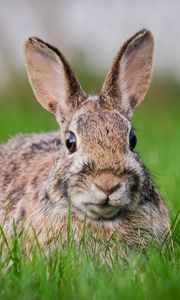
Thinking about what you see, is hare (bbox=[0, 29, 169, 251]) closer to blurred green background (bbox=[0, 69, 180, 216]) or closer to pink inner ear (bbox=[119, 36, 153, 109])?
A: pink inner ear (bbox=[119, 36, 153, 109])

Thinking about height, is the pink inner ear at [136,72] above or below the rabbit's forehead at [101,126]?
above

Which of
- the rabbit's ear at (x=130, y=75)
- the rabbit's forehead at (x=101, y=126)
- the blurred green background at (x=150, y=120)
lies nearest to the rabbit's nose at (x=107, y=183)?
the rabbit's forehead at (x=101, y=126)

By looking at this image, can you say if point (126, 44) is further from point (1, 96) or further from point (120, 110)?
point (1, 96)

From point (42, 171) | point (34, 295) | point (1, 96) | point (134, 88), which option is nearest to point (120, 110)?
point (134, 88)

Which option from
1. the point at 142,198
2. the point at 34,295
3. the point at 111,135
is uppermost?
the point at 111,135

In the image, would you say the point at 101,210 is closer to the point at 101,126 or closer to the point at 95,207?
the point at 95,207

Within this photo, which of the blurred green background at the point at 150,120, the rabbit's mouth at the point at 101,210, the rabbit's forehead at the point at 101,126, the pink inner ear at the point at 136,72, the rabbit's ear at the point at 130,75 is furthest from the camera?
the blurred green background at the point at 150,120

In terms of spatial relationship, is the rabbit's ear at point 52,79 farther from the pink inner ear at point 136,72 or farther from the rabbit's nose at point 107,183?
the rabbit's nose at point 107,183
